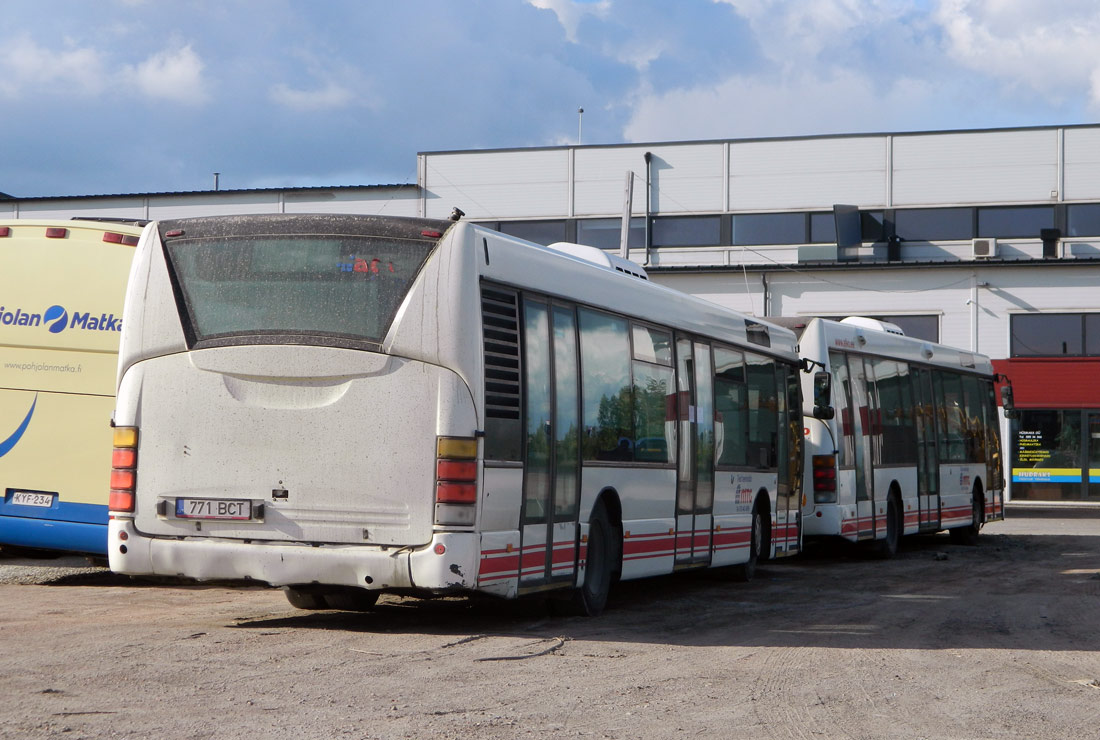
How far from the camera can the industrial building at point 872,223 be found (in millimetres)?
38625

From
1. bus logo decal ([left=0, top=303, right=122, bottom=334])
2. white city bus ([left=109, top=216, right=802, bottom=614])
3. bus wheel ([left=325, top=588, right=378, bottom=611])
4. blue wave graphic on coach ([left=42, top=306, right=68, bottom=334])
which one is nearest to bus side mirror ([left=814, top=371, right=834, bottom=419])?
white city bus ([left=109, top=216, right=802, bottom=614])

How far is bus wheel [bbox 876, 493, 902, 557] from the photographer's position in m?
20.0

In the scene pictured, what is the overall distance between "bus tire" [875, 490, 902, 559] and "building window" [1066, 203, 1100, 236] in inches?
877

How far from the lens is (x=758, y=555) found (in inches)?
619

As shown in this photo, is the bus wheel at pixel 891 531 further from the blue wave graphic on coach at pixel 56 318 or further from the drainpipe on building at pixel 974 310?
the drainpipe on building at pixel 974 310

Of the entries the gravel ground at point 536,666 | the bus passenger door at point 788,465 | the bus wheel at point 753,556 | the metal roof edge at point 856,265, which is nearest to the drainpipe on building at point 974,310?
the metal roof edge at point 856,265

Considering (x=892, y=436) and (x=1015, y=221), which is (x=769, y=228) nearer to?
(x=1015, y=221)

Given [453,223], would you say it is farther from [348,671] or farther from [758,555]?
[758,555]

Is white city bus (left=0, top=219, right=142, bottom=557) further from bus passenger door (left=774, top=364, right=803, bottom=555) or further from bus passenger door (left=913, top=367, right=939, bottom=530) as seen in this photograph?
bus passenger door (left=913, top=367, right=939, bottom=530)

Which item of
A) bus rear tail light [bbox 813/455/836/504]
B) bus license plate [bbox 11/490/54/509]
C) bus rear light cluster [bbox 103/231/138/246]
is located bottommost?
bus license plate [bbox 11/490/54/509]

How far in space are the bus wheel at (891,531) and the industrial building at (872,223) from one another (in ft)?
55.8

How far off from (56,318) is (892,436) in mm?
12174

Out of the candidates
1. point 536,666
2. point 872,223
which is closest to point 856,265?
point 872,223

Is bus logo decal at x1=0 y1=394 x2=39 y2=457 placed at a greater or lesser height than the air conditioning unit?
lesser
